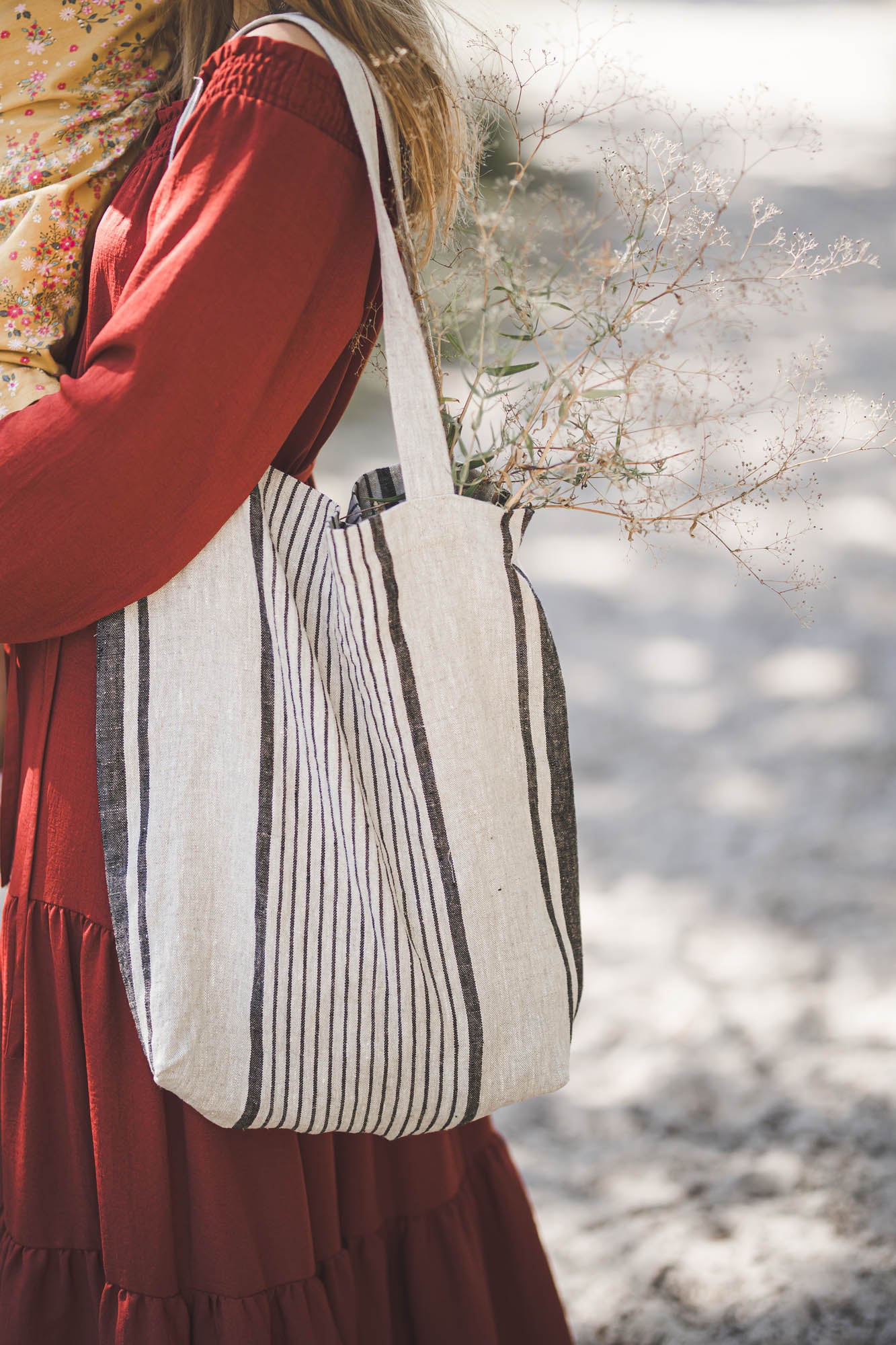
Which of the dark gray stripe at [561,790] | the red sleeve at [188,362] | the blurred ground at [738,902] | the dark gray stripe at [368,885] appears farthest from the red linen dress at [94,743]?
the blurred ground at [738,902]

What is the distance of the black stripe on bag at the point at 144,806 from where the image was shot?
771mm

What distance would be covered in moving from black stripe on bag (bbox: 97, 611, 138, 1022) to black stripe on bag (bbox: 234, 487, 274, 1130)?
0.28ft

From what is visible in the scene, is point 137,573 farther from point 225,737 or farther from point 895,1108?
point 895,1108

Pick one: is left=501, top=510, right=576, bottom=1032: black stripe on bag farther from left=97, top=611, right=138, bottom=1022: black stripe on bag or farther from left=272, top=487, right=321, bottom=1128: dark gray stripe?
left=97, top=611, right=138, bottom=1022: black stripe on bag

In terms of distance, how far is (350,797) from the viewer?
2.72 ft

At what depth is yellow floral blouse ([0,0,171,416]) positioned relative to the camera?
855 millimetres

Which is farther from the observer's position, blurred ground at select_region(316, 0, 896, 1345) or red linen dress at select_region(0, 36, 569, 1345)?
blurred ground at select_region(316, 0, 896, 1345)

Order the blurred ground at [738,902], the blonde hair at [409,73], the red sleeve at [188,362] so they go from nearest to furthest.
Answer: the red sleeve at [188,362]
the blonde hair at [409,73]
the blurred ground at [738,902]

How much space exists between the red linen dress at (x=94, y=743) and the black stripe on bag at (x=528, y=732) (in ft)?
0.60

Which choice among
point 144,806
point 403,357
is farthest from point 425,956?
point 403,357

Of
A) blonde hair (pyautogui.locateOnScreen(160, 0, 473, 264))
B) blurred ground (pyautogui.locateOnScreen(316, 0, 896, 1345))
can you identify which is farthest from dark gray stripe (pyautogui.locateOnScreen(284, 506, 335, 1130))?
blurred ground (pyautogui.locateOnScreen(316, 0, 896, 1345))

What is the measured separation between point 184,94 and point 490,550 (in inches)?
18.0

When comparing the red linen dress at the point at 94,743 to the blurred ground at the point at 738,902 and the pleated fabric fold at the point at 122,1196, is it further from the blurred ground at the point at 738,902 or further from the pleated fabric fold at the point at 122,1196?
the blurred ground at the point at 738,902

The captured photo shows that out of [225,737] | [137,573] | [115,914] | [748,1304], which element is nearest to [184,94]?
[137,573]
